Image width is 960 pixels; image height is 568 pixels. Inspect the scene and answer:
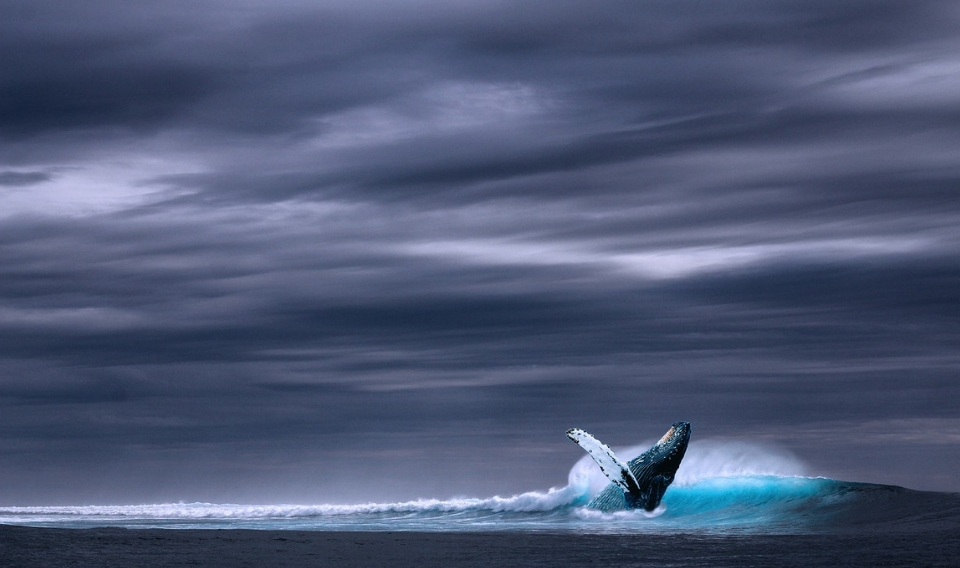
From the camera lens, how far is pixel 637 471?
41.3 meters

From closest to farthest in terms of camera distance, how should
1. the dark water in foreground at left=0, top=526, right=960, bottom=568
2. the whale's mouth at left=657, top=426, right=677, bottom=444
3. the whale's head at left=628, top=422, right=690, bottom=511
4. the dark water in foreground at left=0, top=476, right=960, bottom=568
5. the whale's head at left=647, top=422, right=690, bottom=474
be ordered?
the dark water in foreground at left=0, top=526, right=960, bottom=568 → the dark water in foreground at left=0, top=476, right=960, bottom=568 → the whale's head at left=628, top=422, right=690, bottom=511 → the whale's head at left=647, top=422, right=690, bottom=474 → the whale's mouth at left=657, top=426, right=677, bottom=444

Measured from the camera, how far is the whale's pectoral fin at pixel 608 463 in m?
39.7

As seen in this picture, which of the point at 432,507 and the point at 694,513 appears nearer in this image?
the point at 694,513

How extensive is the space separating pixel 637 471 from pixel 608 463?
190 centimetres

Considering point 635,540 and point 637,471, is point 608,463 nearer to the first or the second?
point 637,471

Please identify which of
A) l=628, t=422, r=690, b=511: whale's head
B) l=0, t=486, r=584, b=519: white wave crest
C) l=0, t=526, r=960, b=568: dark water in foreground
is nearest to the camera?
l=0, t=526, r=960, b=568: dark water in foreground

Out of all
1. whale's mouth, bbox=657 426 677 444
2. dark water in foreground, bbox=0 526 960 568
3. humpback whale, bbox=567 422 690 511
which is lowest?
dark water in foreground, bbox=0 526 960 568

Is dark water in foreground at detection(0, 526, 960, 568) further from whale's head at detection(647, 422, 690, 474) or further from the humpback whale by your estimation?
whale's head at detection(647, 422, 690, 474)

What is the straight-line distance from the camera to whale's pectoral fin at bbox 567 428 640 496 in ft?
130

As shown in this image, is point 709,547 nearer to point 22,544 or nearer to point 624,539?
point 624,539

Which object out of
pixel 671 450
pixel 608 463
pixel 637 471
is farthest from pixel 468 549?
pixel 671 450

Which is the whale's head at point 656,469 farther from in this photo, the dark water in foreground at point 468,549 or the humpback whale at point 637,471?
the dark water in foreground at point 468,549

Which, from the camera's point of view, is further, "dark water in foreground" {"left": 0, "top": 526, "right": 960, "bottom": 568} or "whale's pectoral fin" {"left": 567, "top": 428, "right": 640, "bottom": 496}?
"whale's pectoral fin" {"left": 567, "top": 428, "right": 640, "bottom": 496}

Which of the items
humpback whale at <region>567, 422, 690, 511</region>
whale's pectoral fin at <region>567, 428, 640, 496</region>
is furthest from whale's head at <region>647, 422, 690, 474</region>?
whale's pectoral fin at <region>567, 428, 640, 496</region>
